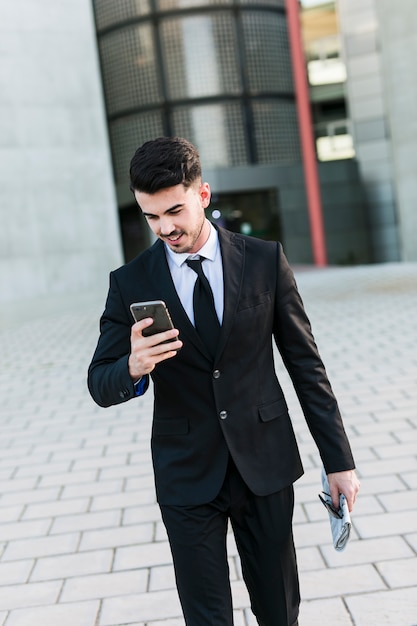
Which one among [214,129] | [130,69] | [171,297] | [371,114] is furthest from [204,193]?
[371,114]

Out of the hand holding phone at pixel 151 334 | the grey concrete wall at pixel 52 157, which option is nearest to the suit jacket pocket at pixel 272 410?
the hand holding phone at pixel 151 334

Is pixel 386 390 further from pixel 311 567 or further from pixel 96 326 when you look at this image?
pixel 96 326

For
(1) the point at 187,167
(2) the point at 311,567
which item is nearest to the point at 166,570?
(2) the point at 311,567

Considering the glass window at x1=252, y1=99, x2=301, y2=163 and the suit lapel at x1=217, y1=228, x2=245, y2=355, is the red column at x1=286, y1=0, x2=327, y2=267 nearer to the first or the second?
the glass window at x1=252, y1=99, x2=301, y2=163

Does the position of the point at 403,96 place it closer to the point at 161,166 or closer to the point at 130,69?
the point at 130,69

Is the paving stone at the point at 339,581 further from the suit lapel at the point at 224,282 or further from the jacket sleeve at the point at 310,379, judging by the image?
the suit lapel at the point at 224,282

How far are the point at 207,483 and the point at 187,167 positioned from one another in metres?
0.89

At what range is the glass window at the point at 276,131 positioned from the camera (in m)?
30.1

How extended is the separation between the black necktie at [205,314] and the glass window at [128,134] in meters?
28.3

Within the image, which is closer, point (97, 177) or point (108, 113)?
point (97, 177)

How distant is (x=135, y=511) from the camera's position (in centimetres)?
452

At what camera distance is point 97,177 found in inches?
815

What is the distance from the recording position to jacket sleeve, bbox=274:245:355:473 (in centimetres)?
221

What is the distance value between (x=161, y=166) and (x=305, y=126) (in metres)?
27.7
